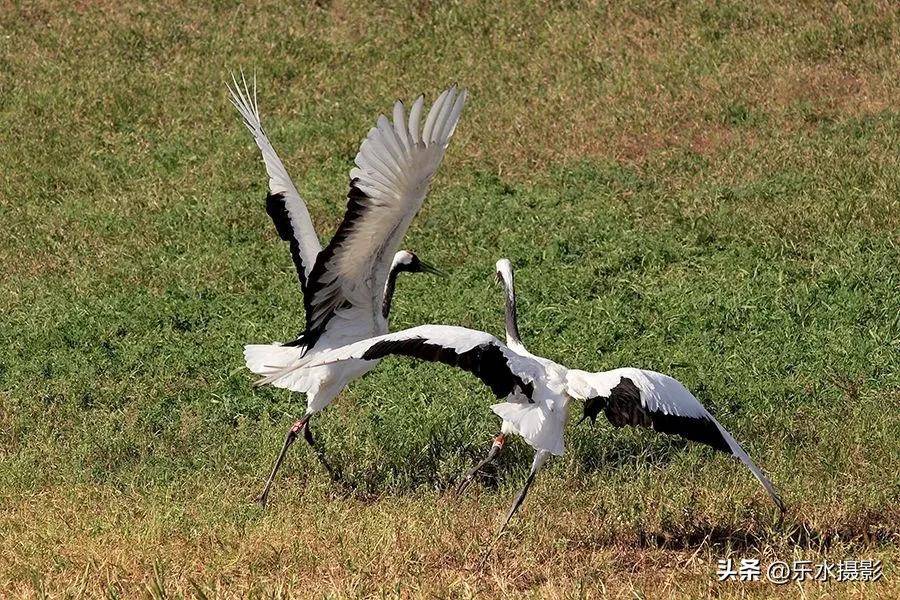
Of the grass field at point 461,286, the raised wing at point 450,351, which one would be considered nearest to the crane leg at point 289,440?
the grass field at point 461,286

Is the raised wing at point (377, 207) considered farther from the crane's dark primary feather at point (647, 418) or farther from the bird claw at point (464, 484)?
the crane's dark primary feather at point (647, 418)

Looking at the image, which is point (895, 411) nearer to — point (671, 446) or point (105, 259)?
point (671, 446)

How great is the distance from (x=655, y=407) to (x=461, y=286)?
172 inches

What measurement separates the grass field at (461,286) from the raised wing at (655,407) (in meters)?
0.42

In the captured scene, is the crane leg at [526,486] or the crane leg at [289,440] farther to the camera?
the crane leg at [289,440]

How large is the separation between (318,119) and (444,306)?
4.49 meters

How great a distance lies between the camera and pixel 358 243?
633 cm

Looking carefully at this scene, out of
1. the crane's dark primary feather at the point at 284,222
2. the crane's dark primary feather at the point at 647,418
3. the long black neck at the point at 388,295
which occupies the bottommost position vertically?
the crane's dark primary feather at the point at 647,418

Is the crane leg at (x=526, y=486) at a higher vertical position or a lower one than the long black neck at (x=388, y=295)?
lower

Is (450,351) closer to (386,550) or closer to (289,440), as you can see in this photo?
(386,550)

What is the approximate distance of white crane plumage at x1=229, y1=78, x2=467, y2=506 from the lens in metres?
5.63

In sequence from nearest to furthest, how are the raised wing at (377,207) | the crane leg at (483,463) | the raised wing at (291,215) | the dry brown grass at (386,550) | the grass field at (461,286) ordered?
the dry brown grass at (386,550)
the raised wing at (377,207)
the grass field at (461,286)
the crane leg at (483,463)
the raised wing at (291,215)

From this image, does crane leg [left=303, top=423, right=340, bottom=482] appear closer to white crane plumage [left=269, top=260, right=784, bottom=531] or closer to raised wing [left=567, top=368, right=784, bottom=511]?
white crane plumage [left=269, top=260, right=784, bottom=531]

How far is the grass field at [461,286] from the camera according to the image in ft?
18.8
